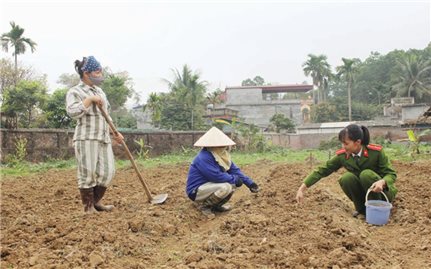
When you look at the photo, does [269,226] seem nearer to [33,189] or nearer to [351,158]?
[351,158]

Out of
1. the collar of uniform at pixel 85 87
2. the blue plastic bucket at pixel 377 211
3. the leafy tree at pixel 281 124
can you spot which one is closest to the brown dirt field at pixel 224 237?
the blue plastic bucket at pixel 377 211

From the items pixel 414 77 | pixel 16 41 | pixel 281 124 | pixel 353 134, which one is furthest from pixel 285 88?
pixel 353 134

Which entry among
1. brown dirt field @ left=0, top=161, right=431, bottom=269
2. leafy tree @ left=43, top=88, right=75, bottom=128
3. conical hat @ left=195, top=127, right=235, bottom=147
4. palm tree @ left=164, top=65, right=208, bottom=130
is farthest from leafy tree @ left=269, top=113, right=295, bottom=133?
conical hat @ left=195, top=127, right=235, bottom=147

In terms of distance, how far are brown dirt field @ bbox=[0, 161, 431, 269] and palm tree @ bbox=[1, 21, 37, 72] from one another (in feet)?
79.7

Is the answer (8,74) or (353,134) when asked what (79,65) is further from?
(8,74)

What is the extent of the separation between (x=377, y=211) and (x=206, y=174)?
5.22 feet

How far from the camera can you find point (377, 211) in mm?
3537

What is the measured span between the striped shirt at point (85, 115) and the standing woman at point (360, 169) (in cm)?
196

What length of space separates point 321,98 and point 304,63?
14.9 feet

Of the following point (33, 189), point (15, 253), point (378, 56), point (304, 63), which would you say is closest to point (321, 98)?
point (304, 63)

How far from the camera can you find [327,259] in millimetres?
2457

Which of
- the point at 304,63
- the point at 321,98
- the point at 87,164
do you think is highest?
the point at 304,63

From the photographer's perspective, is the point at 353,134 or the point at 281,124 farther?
the point at 281,124

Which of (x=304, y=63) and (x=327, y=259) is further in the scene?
(x=304, y=63)
